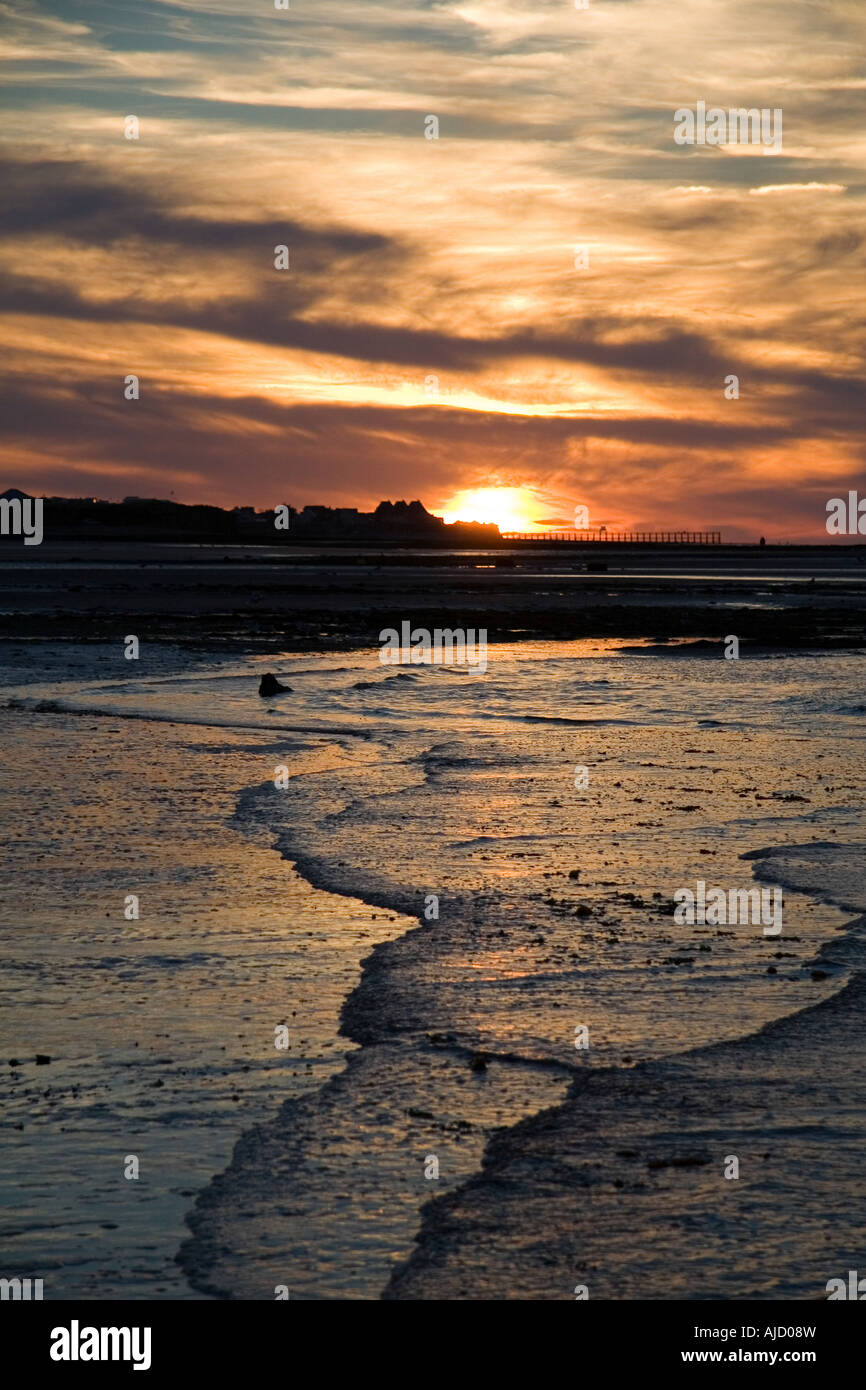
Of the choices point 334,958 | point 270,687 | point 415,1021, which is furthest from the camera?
point 270,687

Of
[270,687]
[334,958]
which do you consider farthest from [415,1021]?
[270,687]

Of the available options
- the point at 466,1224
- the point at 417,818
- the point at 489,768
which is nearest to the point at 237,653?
the point at 489,768

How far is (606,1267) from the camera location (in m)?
5.71

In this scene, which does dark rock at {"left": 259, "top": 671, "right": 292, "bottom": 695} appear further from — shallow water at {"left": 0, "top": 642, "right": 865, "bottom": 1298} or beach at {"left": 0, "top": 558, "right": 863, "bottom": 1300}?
beach at {"left": 0, "top": 558, "right": 863, "bottom": 1300}

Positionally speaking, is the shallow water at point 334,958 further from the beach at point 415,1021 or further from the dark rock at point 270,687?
the dark rock at point 270,687

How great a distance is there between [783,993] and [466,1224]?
3.79 meters

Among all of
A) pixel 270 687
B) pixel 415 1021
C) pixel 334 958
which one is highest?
pixel 270 687

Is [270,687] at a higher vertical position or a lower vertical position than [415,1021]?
higher

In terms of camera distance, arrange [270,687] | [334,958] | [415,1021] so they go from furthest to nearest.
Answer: [270,687], [334,958], [415,1021]

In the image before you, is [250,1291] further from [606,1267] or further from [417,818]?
[417,818]

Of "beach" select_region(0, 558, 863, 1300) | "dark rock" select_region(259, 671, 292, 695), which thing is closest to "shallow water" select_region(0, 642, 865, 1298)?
"beach" select_region(0, 558, 863, 1300)

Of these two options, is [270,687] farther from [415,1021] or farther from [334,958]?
[415,1021]

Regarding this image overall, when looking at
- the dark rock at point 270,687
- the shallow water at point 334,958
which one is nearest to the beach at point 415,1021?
the shallow water at point 334,958

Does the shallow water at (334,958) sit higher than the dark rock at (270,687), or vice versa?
the dark rock at (270,687)
